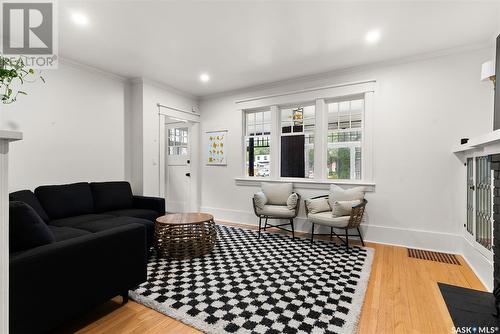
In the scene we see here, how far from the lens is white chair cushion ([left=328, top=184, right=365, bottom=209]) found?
136 inches

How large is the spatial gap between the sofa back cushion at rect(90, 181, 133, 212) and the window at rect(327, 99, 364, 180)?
3226mm

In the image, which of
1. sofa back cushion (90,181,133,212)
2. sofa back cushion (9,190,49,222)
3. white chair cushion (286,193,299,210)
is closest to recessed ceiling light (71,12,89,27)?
sofa back cushion (9,190,49,222)

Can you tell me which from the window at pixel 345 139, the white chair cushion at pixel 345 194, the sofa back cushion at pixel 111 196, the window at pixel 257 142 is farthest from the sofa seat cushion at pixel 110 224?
the window at pixel 345 139

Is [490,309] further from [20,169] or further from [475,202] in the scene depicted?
[20,169]

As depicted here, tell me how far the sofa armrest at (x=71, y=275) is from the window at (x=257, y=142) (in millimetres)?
2988

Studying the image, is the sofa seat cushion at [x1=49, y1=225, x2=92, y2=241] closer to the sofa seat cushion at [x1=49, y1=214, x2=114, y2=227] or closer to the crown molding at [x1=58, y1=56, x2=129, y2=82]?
the sofa seat cushion at [x1=49, y1=214, x2=114, y2=227]

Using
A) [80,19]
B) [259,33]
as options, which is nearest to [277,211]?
[259,33]

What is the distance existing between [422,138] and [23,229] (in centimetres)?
417

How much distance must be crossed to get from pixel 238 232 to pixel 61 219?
7.87 feet

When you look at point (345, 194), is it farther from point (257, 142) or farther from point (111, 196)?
point (111, 196)

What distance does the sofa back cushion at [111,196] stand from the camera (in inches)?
139

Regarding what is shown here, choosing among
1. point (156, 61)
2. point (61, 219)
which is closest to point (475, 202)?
point (156, 61)

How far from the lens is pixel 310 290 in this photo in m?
2.18

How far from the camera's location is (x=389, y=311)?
1.89 meters
